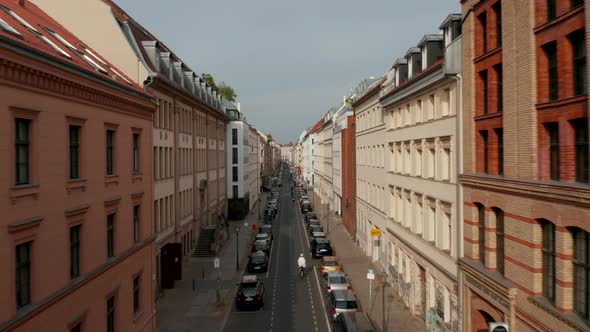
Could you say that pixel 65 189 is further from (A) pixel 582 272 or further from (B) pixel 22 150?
(A) pixel 582 272

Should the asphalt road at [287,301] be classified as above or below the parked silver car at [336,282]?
below

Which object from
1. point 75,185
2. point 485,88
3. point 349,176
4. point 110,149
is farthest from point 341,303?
point 349,176

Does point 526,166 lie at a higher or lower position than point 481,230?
higher

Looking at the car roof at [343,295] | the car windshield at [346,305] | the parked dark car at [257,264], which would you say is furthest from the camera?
the parked dark car at [257,264]

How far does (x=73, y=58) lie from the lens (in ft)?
54.0

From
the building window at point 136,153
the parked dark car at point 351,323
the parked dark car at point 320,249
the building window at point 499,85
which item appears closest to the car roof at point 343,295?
the parked dark car at point 351,323

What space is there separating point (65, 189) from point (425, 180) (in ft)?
55.0

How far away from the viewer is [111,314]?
738 inches

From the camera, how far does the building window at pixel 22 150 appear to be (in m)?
12.7

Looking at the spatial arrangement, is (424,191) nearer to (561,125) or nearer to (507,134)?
(507,134)

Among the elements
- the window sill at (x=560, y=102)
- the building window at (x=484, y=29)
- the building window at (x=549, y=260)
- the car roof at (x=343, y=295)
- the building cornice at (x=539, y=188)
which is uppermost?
the building window at (x=484, y=29)

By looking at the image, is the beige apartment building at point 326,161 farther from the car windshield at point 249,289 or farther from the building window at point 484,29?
the building window at point 484,29

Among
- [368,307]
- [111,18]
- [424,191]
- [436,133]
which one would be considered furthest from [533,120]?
[111,18]

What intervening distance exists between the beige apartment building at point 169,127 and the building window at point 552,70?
19598mm
